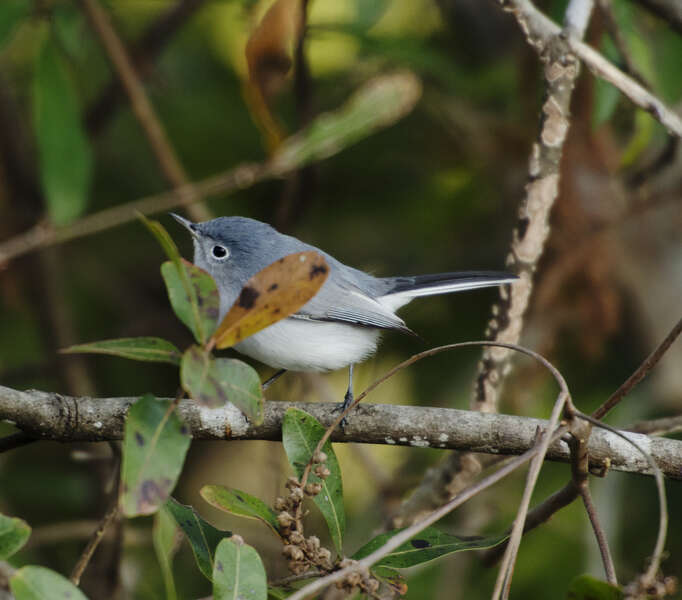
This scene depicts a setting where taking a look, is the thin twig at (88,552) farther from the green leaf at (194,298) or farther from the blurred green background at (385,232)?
the blurred green background at (385,232)

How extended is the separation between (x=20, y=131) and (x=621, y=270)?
2911 mm

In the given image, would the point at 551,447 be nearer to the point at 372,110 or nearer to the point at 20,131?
the point at 372,110

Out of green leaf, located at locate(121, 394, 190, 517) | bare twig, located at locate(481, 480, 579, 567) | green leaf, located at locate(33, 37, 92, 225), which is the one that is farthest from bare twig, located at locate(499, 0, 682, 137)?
green leaf, located at locate(33, 37, 92, 225)

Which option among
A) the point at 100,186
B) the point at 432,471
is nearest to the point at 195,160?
the point at 100,186

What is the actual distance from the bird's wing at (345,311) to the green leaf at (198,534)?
3.51ft

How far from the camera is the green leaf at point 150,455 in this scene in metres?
1.22

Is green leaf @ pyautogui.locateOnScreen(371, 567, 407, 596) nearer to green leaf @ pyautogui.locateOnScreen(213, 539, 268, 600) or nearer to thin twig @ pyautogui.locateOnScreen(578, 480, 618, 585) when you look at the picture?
green leaf @ pyautogui.locateOnScreen(213, 539, 268, 600)

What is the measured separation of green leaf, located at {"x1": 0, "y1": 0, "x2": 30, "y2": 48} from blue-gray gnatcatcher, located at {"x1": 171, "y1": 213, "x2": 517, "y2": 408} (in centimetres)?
105

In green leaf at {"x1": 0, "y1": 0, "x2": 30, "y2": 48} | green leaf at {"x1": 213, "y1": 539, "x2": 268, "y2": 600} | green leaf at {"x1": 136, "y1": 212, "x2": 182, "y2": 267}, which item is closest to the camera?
green leaf at {"x1": 136, "y1": 212, "x2": 182, "y2": 267}

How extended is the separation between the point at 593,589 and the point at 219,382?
0.69 metres

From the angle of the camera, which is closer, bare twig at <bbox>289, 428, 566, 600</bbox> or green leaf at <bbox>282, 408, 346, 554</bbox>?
bare twig at <bbox>289, 428, 566, 600</bbox>

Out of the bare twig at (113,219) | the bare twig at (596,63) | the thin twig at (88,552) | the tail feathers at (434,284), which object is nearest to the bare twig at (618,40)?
the bare twig at (596,63)

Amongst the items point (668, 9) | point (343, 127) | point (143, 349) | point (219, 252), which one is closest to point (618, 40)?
point (668, 9)

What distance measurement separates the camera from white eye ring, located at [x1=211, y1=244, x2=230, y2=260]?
2928mm
